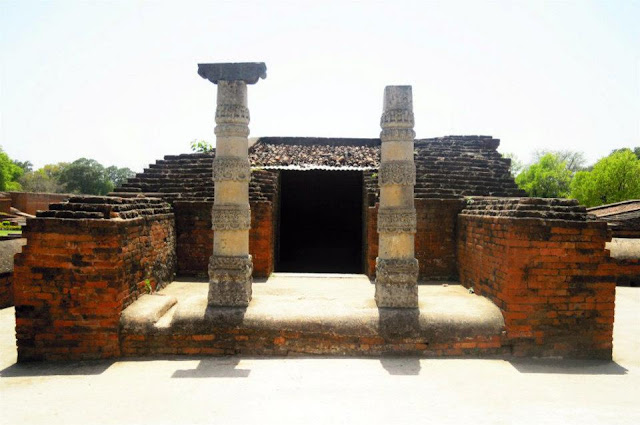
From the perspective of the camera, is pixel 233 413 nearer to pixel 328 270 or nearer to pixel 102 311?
pixel 102 311

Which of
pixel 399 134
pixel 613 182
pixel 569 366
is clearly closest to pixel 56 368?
pixel 399 134

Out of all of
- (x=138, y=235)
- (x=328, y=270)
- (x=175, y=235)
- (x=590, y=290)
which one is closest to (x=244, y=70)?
(x=138, y=235)

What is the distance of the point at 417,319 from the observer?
16.1 ft

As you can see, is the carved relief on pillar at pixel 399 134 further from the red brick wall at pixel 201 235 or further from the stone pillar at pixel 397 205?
the red brick wall at pixel 201 235

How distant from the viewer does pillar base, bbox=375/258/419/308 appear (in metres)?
5.21

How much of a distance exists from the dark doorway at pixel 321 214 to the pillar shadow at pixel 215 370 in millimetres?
9565

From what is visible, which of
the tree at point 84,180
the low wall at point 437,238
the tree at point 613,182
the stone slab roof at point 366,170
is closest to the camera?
the low wall at point 437,238

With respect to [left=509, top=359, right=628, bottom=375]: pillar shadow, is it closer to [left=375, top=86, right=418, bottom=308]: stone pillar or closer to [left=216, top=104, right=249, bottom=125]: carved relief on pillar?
[left=375, top=86, right=418, bottom=308]: stone pillar

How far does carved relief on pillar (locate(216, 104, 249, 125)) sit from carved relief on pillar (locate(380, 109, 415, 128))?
194 centimetres

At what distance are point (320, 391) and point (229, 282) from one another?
6.59ft

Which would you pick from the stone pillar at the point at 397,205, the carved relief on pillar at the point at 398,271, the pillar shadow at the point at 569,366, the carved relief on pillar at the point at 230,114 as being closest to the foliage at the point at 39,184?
the carved relief on pillar at the point at 230,114

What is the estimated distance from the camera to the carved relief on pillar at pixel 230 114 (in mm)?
5410

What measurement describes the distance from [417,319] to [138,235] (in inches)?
149

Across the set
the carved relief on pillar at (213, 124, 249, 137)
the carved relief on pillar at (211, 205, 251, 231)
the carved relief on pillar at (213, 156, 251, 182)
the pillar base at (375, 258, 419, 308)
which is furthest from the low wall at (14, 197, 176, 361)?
the pillar base at (375, 258, 419, 308)
